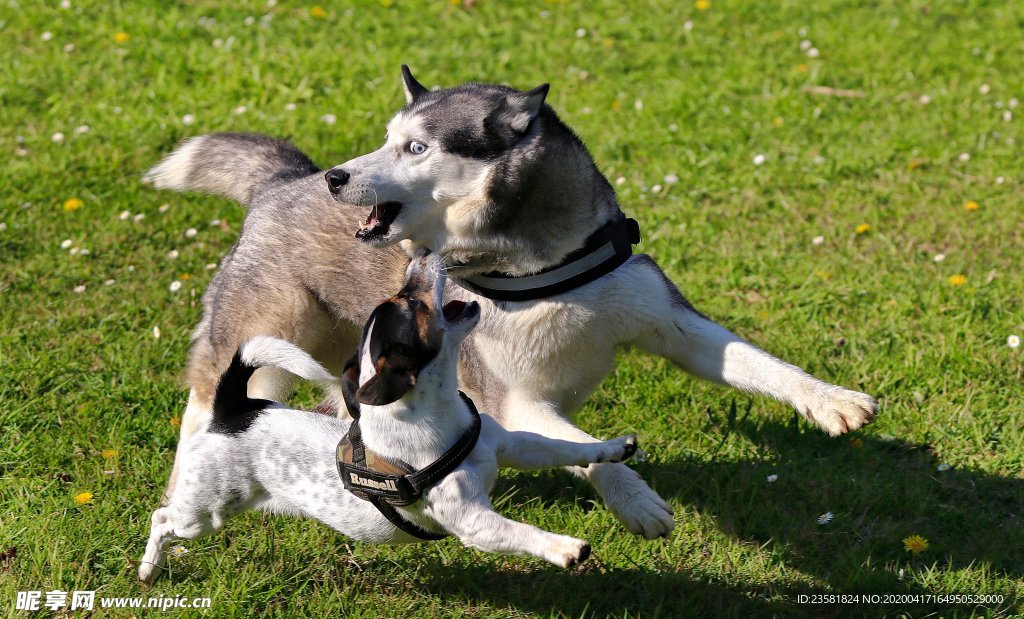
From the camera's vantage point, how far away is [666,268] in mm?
5348

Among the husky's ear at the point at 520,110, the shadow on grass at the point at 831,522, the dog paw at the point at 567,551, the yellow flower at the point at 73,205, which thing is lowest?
the yellow flower at the point at 73,205

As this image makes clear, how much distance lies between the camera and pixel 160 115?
22.0 feet

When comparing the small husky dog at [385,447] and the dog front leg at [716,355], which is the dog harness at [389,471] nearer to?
the small husky dog at [385,447]

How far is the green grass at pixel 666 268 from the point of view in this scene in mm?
3568

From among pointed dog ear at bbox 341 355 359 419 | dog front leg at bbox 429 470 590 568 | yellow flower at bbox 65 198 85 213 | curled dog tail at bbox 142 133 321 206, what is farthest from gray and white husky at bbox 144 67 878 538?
yellow flower at bbox 65 198 85 213

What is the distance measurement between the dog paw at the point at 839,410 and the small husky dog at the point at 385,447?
0.71m

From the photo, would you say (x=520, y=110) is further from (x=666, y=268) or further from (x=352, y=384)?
(x=666, y=268)

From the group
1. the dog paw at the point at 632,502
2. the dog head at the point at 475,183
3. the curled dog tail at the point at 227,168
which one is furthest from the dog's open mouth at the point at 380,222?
the curled dog tail at the point at 227,168

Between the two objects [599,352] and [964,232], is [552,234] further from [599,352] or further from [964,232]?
[964,232]

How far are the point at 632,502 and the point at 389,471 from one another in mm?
874

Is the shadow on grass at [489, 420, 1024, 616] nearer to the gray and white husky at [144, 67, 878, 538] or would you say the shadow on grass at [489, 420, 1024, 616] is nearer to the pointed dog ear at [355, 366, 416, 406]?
the gray and white husky at [144, 67, 878, 538]

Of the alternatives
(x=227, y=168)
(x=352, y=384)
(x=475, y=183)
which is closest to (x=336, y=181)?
(x=475, y=183)

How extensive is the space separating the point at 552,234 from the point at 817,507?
1392 millimetres

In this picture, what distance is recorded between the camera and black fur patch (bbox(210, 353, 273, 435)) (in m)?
3.31
